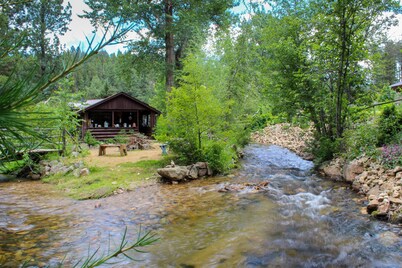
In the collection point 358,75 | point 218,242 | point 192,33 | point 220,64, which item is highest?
point 192,33

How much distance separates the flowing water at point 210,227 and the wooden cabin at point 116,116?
1229 centimetres

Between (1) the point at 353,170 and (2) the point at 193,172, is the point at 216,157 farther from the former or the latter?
(1) the point at 353,170

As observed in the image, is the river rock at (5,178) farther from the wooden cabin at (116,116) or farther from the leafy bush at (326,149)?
the leafy bush at (326,149)

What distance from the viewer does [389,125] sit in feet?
29.7

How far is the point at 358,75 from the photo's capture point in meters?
10.3

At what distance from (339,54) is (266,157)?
6.14 m

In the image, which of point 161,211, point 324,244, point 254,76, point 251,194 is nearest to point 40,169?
point 161,211

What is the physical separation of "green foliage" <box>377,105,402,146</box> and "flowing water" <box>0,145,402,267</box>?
7.53 ft

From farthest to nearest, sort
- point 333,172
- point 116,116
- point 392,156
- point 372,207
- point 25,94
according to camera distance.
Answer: point 116,116 → point 333,172 → point 392,156 → point 372,207 → point 25,94

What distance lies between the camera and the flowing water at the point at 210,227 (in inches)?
174

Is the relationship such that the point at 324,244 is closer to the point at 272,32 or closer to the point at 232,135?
the point at 232,135

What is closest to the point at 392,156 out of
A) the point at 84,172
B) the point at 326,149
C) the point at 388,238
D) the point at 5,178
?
the point at 326,149

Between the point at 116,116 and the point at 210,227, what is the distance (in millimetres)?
21346

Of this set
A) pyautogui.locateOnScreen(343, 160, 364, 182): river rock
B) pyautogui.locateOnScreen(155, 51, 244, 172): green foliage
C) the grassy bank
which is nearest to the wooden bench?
the grassy bank
